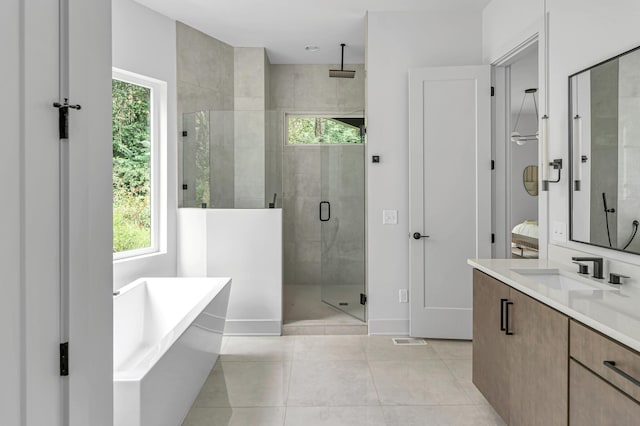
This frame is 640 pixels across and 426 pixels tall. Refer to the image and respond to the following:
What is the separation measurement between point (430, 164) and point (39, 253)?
333 cm

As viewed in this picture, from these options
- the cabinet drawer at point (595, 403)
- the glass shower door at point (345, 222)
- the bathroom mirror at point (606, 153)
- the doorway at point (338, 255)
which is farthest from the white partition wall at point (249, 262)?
the cabinet drawer at point (595, 403)

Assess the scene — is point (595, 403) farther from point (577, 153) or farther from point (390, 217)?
point (390, 217)

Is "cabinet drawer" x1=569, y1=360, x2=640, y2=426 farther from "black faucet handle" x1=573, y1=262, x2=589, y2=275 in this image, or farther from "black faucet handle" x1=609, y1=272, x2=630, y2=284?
"black faucet handle" x1=573, y1=262, x2=589, y2=275

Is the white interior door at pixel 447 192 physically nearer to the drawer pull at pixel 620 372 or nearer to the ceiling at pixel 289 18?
the ceiling at pixel 289 18

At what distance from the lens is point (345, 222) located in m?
4.31

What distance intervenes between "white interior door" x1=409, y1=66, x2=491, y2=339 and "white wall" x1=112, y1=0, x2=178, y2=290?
2.22 m

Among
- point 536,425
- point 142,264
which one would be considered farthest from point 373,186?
point 536,425

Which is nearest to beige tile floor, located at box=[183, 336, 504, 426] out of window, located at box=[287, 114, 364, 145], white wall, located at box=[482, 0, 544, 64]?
white wall, located at box=[482, 0, 544, 64]

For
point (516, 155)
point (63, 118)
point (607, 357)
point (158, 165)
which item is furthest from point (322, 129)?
point (63, 118)

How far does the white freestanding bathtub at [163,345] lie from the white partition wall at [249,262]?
0.66 metres

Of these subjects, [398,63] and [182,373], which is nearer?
[182,373]

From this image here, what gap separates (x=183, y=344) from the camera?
228cm

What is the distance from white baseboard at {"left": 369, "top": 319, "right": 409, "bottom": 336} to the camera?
399cm

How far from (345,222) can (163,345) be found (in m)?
2.52
